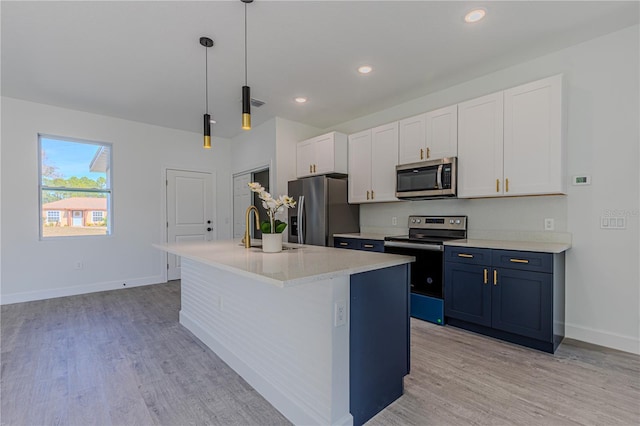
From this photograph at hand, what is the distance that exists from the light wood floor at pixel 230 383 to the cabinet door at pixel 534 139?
142 cm

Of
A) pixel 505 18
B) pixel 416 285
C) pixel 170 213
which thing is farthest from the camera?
pixel 170 213

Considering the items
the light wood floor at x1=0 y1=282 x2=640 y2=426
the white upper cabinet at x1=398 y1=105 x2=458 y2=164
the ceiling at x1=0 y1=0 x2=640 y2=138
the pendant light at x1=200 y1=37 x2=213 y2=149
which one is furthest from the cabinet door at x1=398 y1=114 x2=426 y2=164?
the pendant light at x1=200 y1=37 x2=213 y2=149

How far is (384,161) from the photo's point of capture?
13.1 ft

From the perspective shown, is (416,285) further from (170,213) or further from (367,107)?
(170,213)

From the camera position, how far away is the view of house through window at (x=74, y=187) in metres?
4.38

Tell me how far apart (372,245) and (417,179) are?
95 cm

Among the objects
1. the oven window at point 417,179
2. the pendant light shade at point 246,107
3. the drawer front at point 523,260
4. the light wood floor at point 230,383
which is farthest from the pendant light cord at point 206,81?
the drawer front at point 523,260

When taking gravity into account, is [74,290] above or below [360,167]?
below

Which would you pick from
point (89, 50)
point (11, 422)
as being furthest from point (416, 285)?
point (89, 50)

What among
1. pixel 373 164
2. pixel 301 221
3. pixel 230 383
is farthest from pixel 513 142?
pixel 230 383

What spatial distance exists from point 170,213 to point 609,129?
229 inches

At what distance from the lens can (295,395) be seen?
176 cm

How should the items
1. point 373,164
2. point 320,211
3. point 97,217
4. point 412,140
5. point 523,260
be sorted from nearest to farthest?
point 523,260, point 412,140, point 373,164, point 320,211, point 97,217

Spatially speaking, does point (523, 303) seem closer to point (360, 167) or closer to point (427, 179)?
point (427, 179)
